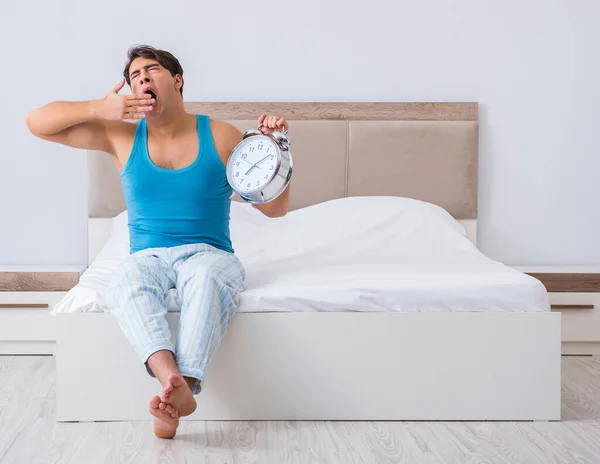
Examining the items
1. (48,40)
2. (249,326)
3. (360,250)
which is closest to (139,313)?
(249,326)

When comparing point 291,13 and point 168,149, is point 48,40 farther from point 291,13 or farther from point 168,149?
point 168,149

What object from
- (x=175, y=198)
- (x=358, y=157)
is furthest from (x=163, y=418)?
(x=358, y=157)

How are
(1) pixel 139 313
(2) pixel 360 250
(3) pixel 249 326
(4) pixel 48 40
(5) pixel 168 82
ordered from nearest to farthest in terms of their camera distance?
(1) pixel 139 313 < (3) pixel 249 326 < (5) pixel 168 82 < (2) pixel 360 250 < (4) pixel 48 40

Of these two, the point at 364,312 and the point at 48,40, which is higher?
the point at 48,40

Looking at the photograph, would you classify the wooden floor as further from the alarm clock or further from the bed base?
the alarm clock

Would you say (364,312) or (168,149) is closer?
(364,312)

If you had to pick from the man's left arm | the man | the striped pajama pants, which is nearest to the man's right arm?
the man

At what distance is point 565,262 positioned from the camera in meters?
3.51

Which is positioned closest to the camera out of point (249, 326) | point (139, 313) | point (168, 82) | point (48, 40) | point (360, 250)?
point (139, 313)

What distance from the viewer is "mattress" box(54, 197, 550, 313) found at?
2.11 metres

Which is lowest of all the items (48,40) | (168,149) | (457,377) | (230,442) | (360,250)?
(230,442)

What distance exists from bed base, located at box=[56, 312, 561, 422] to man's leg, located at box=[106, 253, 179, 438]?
Result: 150mm

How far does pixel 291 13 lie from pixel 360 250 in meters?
1.18

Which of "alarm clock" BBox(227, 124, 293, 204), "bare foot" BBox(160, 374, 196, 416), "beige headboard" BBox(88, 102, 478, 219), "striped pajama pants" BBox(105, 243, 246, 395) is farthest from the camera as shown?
"beige headboard" BBox(88, 102, 478, 219)
